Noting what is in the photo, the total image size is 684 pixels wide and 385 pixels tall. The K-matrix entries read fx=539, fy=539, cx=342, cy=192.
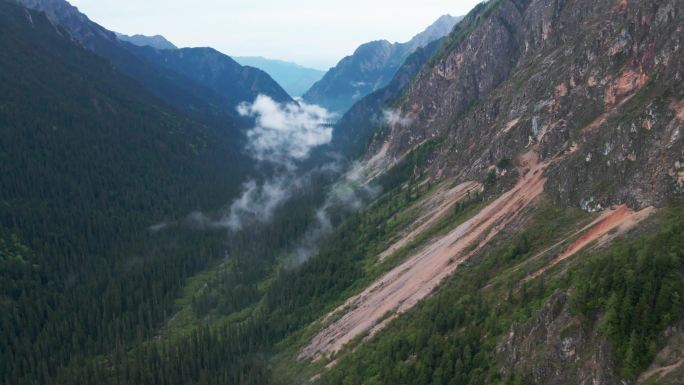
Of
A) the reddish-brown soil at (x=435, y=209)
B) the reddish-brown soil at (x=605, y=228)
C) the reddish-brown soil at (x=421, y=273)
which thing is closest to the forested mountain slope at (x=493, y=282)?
the reddish-brown soil at (x=605, y=228)

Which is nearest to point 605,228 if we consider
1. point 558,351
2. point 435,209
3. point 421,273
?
point 558,351

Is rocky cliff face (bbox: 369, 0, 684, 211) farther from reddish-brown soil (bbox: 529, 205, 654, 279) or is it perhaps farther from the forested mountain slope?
reddish-brown soil (bbox: 529, 205, 654, 279)

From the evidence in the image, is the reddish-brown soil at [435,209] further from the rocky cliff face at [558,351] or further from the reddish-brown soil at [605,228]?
the rocky cliff face at [558,351]


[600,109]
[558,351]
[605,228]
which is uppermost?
[600,109]

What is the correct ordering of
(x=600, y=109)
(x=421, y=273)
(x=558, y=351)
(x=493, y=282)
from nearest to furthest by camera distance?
(x=558, y=351), (x=493, y=282), (x=421, y=273), (x=600, y=109)

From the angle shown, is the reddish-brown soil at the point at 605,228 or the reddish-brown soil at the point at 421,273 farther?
the reddish-brown soil at the point at 421,273

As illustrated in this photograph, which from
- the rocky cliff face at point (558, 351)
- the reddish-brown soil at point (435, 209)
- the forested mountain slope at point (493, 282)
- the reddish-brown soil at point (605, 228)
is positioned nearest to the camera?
the rocky cliff face at point (558, 351)

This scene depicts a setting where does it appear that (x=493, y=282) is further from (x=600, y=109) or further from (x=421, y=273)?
(x=600, y=109)

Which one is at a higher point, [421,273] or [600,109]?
[600,109]

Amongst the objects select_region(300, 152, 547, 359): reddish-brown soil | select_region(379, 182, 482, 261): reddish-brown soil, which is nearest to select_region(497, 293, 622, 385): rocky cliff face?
select_region(300, 152, 547, 359): reddish-brown soil
